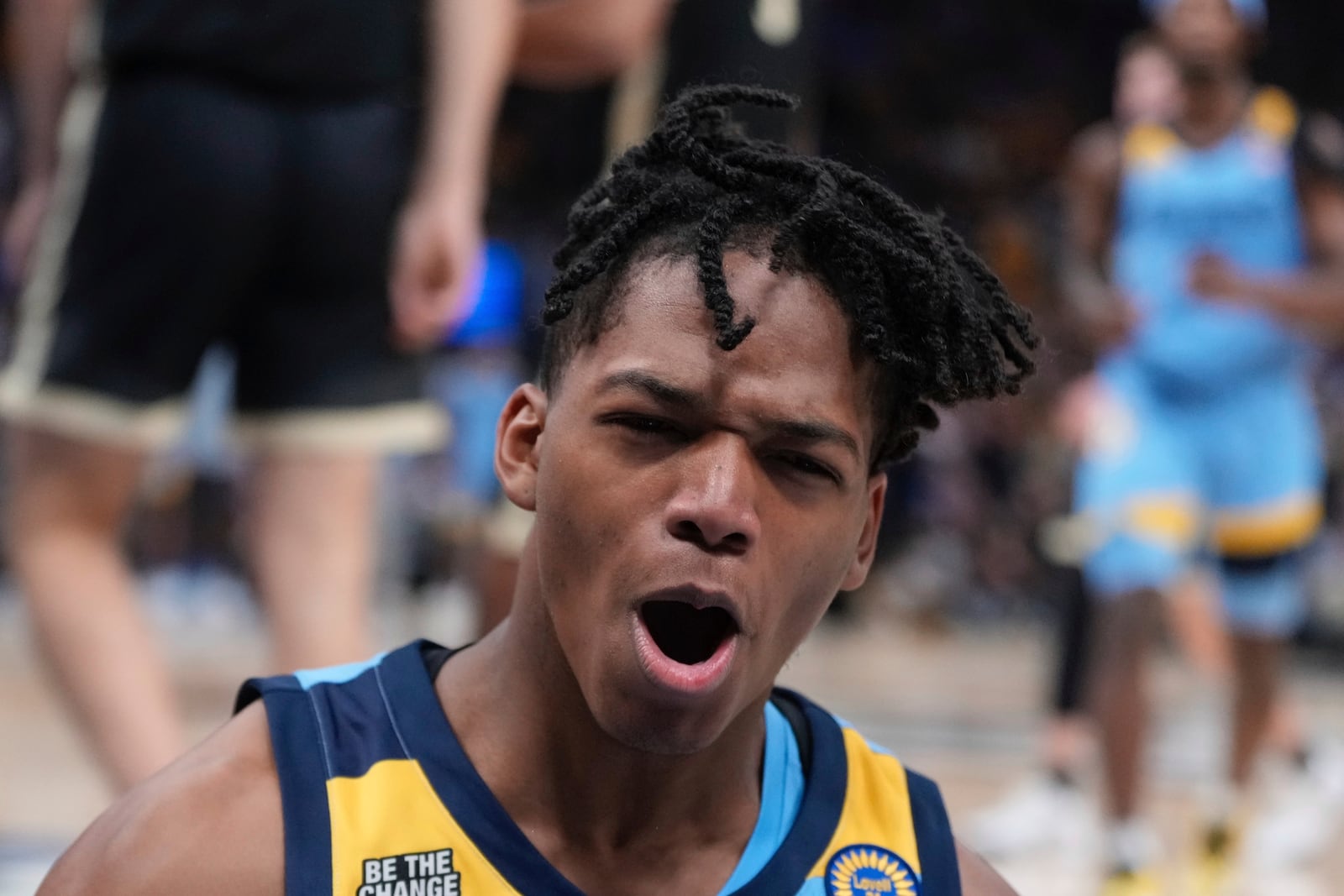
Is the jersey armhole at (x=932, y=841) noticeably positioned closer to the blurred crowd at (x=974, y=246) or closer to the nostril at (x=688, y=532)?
the nostril at (x=688, y=532)

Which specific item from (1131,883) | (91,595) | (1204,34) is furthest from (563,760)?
(1204,34)

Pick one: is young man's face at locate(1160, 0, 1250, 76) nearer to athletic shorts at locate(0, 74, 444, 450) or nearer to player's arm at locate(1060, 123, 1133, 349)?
player's arm at locate(1060, 123, 1133, 349)

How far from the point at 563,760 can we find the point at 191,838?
34 cm

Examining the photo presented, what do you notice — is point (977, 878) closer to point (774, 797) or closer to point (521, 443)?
point (774, 797)

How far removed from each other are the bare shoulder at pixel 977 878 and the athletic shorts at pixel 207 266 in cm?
129

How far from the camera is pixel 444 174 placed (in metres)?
2.66

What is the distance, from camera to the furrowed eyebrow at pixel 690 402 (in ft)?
4.70

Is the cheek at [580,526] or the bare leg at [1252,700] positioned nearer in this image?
the cheek at [580,526]

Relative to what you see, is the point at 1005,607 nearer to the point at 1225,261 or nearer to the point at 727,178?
the point at 1225,261

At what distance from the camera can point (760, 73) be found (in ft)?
9.24

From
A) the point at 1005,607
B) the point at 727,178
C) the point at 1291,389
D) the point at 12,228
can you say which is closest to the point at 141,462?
the point at 12,228

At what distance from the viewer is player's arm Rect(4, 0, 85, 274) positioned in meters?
2.68

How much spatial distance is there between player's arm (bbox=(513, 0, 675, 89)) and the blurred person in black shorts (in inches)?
7.7

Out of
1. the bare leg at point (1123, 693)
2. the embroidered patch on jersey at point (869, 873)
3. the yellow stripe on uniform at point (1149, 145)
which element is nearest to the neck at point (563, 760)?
the embroidered patch on jersey at point (869, 873)
